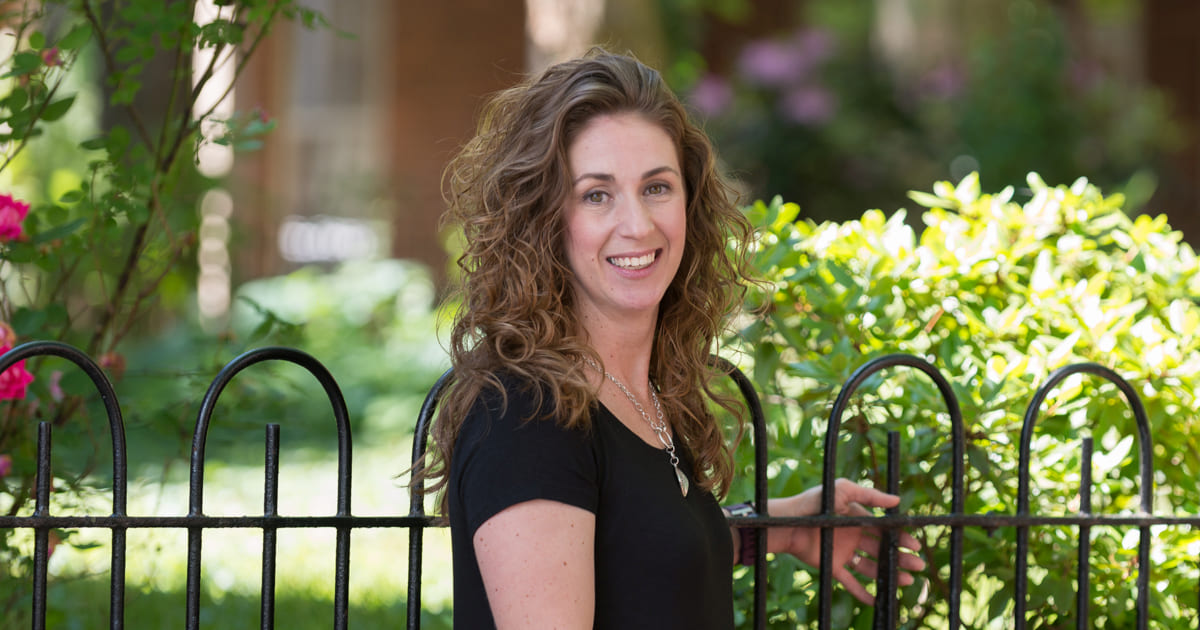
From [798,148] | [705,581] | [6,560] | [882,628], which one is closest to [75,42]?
[6,560]

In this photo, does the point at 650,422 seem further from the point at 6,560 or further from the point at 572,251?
the point at 6,560

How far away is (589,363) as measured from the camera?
1.76 metres

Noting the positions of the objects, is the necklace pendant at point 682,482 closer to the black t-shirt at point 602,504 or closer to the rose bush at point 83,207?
the black t-shirt at point 602,504

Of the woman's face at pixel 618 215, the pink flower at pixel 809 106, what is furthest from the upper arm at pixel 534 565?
the pink flower at pixel 809 106

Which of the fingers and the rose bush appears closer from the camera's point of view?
the fingers

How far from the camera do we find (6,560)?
2.51 meters

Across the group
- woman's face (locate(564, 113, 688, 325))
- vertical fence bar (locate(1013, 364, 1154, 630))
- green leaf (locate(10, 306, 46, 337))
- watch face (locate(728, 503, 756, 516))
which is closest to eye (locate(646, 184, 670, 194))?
woman's face (locate(564, 113, 688, 325))

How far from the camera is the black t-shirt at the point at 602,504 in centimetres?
150

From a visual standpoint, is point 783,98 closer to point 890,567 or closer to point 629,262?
point 890,567

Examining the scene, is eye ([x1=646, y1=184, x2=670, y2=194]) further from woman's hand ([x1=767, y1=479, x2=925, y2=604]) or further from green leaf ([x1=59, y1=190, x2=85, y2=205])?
green leaf ([x1=59, y1=190, x2=85, y2=205])

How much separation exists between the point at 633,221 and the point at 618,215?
0.03m

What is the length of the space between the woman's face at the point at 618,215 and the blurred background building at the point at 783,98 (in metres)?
4.49

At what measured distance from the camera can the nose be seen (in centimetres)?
174

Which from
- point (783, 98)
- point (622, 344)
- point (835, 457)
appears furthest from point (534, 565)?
point (783, 98)
